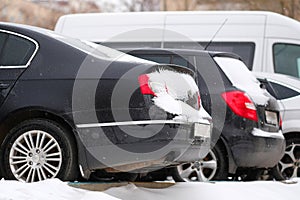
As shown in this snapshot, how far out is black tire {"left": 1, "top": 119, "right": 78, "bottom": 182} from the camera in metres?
6.68

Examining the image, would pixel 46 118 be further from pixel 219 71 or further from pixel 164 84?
pixel 219 71

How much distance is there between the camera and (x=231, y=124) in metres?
8.64

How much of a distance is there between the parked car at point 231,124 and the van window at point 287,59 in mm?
4356

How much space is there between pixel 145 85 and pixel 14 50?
1.36m

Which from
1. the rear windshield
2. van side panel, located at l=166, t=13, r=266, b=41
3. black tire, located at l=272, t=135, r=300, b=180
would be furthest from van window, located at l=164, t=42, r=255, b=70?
the rear windshield

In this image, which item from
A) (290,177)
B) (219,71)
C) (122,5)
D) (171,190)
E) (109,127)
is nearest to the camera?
(109,127)

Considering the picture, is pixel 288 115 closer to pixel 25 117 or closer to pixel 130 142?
pixel 130 142

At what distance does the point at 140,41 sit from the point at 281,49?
8.47ft

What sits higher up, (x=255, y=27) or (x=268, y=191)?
(x=255, y=27)

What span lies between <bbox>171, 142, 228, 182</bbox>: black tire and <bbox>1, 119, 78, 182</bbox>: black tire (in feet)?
7.15

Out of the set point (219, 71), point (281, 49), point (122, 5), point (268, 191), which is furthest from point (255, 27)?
point (122, 5)

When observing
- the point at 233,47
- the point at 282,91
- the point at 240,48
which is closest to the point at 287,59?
the point at 240,48

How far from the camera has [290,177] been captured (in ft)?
34.0

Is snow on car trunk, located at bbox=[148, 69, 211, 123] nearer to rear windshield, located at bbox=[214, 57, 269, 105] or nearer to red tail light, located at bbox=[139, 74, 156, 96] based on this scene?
red tail light, located at bbox=[139, 74, 156, 96]
